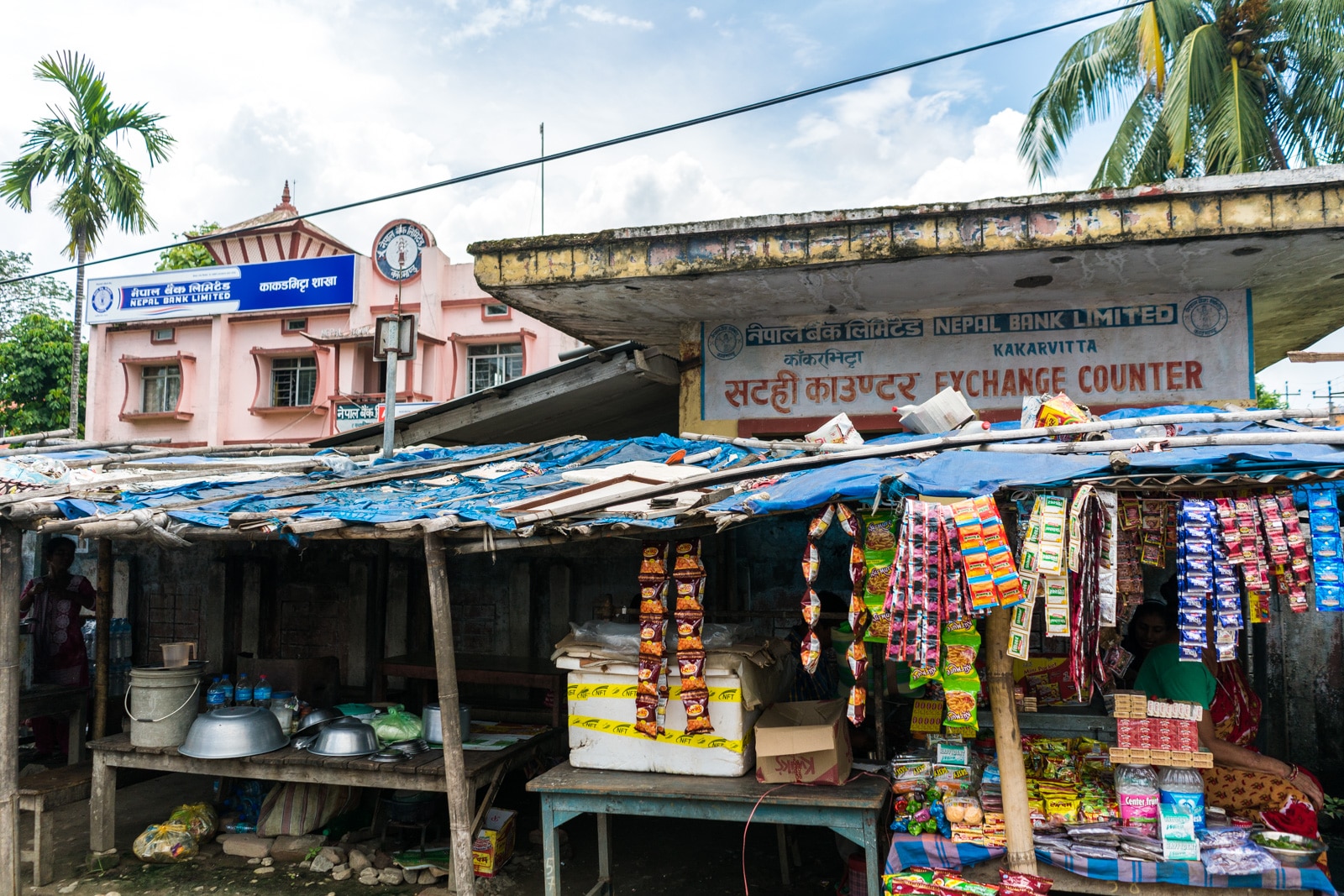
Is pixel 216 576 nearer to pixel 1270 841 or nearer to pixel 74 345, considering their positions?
pixel 1270 841

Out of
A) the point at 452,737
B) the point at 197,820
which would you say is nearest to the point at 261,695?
the point at 197,820

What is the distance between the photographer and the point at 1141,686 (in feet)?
16.6

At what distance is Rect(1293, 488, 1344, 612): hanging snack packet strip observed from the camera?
153 inches

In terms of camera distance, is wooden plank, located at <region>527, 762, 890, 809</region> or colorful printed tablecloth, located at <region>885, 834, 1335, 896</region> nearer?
colorful printed tablecloth, located at <region>885, 834, 1335, 896</region>

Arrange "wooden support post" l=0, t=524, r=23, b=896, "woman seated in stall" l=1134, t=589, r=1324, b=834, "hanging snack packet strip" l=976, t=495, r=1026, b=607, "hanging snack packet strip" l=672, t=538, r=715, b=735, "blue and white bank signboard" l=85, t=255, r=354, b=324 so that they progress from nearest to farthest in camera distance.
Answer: "hanging snack packet strip" l=976, t=495, r=1026, b=607, "woman seated in stall" l=1134, t=589, r=1324, b=834, "hanging snack packet strip" l=672, t=538, r=715, b=735, "wooden support post" l=0, t=524, r=23, b=896, "blue and white bank signboard" l=85, t=255, r=354, b=324

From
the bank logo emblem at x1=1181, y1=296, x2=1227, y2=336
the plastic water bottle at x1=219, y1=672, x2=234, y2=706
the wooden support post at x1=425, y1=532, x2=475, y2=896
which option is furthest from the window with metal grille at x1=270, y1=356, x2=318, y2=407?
the bank logo emblem at x1=1181, y1=296, x2=1227, y2=336

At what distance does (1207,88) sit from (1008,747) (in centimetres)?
1385

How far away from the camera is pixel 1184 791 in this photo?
436cm

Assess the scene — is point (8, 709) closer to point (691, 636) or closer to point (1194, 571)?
point (691, 636)

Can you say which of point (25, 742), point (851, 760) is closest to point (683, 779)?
point (851, 760)

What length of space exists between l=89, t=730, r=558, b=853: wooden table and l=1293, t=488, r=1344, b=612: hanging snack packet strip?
4697mm

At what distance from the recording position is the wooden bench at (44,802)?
6117 millimetres

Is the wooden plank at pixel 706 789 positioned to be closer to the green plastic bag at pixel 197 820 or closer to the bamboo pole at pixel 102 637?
the green plastic bag at pixel 197 820

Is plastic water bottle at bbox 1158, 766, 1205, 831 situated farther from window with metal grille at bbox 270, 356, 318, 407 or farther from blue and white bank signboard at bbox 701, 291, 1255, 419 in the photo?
window with metal grille at bbox 270, 356, 318, 407
